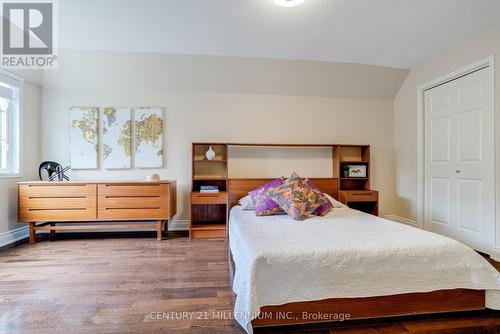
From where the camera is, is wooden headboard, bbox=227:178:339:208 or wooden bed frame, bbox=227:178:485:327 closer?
wooden bed frame, bbox=227:178:485:327

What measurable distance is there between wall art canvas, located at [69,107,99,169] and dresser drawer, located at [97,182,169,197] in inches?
29.2

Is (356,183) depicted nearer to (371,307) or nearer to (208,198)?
(208,198)

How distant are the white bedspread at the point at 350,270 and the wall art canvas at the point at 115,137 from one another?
2.72 meters

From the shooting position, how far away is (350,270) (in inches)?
57.2

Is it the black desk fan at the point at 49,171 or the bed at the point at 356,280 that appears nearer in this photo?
the bed at the point at 356,280

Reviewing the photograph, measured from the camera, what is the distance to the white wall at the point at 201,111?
3.40m

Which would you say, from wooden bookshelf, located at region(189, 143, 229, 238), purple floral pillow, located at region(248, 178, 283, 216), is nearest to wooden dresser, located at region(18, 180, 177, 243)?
wooden bookshelf, located at region(189, 143, 229, 238)

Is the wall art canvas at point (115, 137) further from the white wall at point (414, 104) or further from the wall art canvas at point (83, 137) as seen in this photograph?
the white wall at point (414, 104)

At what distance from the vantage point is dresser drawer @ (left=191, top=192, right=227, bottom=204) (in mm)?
3227

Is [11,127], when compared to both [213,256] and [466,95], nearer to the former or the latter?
[213,256]

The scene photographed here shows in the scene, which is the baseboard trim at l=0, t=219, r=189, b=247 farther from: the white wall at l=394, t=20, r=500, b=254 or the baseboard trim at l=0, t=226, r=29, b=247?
the white wall at l=394, t=20, r=500, b=254

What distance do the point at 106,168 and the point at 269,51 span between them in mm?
2833

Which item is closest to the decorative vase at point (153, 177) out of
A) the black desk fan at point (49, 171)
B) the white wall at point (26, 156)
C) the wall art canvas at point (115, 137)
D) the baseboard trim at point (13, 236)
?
the wall art canvas at point (115, 137)

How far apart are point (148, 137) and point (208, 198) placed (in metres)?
1.33
